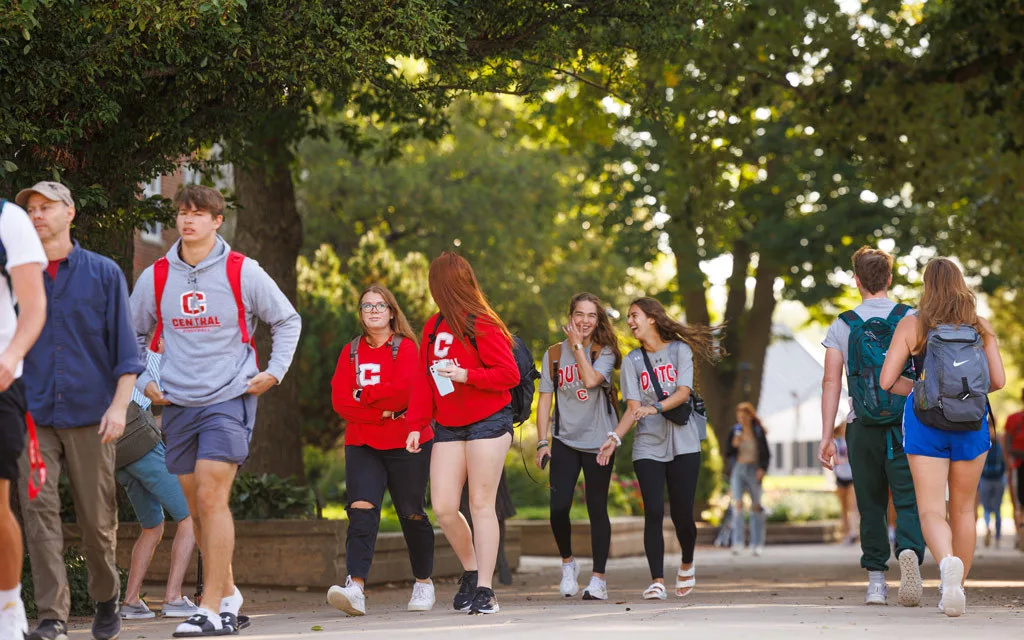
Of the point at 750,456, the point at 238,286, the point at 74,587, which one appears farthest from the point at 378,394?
the point at 750,456

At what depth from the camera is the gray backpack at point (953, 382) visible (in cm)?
780

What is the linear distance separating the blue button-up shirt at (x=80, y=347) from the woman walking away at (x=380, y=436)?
7.45 ft

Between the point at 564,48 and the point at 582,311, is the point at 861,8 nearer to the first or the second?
the point at 564,48

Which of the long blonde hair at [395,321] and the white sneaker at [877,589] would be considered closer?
the white sneaker at [877,589]

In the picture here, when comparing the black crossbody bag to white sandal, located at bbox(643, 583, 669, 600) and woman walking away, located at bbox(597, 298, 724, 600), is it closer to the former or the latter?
woman walking away, located at bbox(597, 298, 724, 600)

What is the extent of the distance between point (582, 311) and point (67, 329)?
14.7 feet

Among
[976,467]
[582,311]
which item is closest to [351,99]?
[582,311]

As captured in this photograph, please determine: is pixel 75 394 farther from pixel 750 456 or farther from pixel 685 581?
pixel 750 456

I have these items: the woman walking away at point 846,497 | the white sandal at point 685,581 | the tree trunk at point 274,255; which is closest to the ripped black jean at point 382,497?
the white sandal at point 685,581

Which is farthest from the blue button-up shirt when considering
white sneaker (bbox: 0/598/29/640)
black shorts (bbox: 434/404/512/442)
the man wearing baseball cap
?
black shorts (bbox: 434/404/512/442)

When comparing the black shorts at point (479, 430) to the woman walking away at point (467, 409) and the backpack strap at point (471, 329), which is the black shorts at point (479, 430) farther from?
the backpack strap at point (471, 329)

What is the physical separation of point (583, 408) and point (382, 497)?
191 cm

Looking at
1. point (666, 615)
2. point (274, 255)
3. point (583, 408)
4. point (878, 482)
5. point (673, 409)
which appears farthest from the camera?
point (274, 255)

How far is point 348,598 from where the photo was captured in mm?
8242
